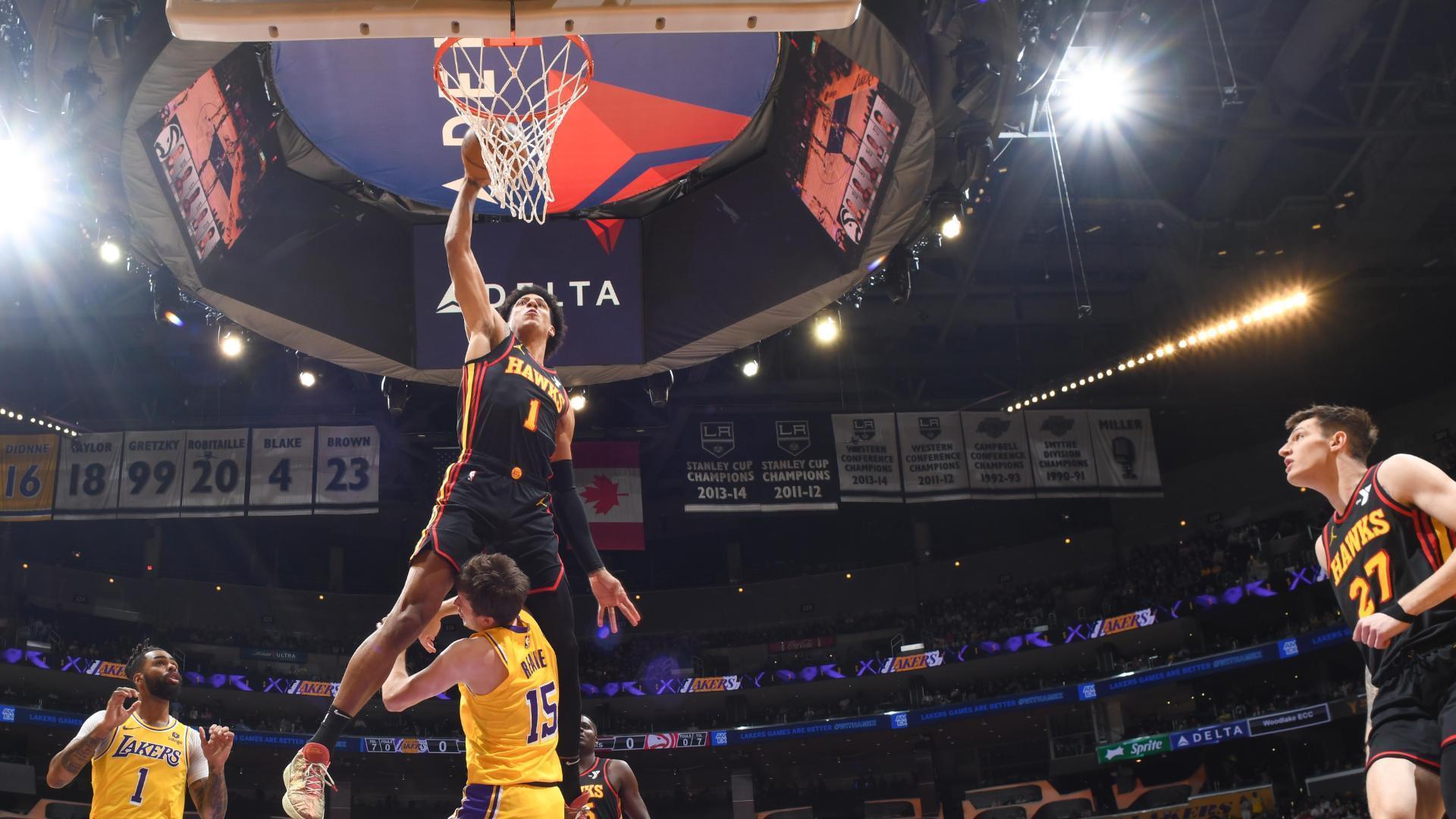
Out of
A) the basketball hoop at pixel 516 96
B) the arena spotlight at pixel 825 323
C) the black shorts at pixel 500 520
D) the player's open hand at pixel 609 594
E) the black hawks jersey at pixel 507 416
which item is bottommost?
the player's open hand at pixel 609 594

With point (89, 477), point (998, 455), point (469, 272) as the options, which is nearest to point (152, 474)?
point (89, 477)

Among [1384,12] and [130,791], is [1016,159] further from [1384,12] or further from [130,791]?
[130,791]

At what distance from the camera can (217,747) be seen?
17.8 ft

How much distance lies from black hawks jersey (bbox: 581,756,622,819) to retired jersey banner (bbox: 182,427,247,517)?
12983 millimetres

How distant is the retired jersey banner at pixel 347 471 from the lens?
1775 cm

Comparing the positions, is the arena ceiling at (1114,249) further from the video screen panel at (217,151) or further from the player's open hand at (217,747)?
the player's open hand at (217,747)

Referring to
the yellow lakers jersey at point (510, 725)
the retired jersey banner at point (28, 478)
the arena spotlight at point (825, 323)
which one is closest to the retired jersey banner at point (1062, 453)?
the arena spotlight at point (825, 323)

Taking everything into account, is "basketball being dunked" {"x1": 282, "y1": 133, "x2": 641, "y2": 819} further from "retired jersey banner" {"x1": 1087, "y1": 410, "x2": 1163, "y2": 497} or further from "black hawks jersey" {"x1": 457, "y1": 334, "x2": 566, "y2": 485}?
"retired jersey banner" {"x1": 1087, "y1": 410, "x2": 1163, "y2": 497}

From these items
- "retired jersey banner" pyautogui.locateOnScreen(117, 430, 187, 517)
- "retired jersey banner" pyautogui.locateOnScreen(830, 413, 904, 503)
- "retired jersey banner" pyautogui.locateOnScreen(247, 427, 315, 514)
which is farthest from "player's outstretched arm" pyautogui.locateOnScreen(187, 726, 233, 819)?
"retired jersey banner" pyautogui.locateOnScreen(117, 430, 187, 517)

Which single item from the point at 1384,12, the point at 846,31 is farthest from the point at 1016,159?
the point at 846,31

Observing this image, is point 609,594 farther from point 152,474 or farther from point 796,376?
point 796,376

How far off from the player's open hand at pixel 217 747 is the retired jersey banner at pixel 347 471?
41.1ft

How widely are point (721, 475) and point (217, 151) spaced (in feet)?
38.1

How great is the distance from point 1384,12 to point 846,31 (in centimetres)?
998
